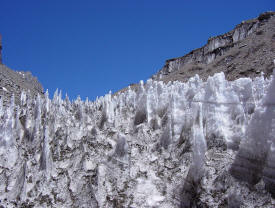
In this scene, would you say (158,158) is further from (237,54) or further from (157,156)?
(237,54)

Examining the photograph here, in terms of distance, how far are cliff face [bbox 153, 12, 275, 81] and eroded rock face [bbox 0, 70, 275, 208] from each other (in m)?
31.7

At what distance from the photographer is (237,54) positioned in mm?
55375

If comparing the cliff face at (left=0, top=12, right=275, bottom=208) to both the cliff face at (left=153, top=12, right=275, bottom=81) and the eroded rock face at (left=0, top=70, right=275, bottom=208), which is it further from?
the cliff face at (left=153, top=12, right=275, bottom=81)

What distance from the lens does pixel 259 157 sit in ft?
21.3

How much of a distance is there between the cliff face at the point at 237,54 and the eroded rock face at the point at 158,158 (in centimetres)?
3170

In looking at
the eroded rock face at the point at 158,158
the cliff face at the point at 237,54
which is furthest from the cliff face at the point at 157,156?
the cliff face at the point at 237,54

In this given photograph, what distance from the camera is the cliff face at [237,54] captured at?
4297 centimetres

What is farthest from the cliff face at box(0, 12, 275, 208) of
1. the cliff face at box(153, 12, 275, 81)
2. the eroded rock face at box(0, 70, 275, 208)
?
the cliff face at box(153, 12, 275, 81)

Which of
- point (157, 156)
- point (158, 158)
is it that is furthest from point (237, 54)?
point (158, 158)

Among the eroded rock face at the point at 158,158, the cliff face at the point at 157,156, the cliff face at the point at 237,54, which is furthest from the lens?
the cliff face at the point at 237,54

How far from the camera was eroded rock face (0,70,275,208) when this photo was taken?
6801 mm

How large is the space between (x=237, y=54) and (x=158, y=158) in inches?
2120

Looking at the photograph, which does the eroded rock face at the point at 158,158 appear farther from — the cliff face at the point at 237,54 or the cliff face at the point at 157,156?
the cliff face at the point at 237,54

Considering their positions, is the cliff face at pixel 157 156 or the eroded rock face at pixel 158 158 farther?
the eroded rock face at pixel 158 158
